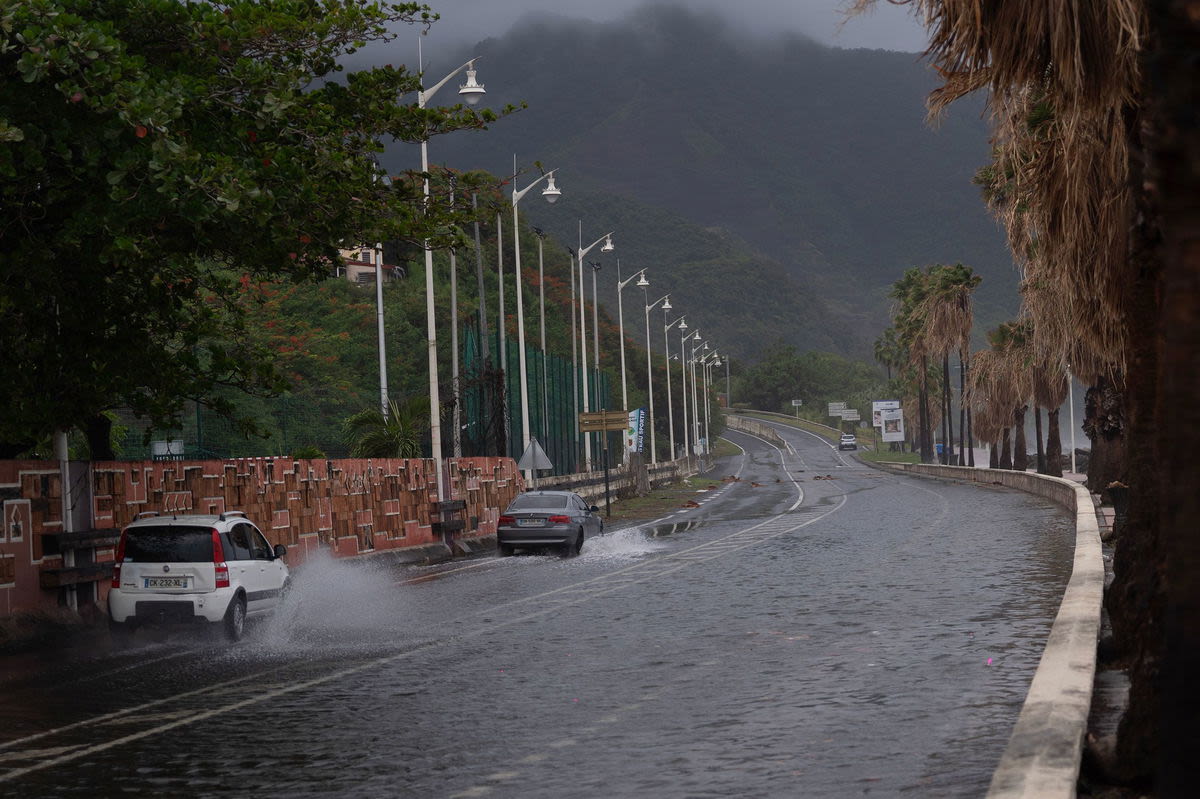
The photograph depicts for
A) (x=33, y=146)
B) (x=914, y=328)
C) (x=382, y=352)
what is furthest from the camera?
(x=914, y=328)

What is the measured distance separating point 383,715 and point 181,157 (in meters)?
5.91

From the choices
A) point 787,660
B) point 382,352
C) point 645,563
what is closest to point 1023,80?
point 787,660

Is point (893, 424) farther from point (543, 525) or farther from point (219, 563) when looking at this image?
point (219, 563)

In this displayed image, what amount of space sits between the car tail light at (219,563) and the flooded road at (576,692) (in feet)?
2.59

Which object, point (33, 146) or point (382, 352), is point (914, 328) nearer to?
point (382, 352)

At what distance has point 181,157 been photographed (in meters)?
13.8

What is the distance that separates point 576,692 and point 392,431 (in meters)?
31.2

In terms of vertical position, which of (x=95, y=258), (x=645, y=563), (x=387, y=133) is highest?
(x=387, y=133)

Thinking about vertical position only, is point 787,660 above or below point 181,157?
below

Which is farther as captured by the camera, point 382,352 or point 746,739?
point 382,352

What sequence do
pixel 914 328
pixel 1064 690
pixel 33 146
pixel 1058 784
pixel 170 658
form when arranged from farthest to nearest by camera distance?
pixel 914 328 → pixel 170 658 → pixel 33 146 → pixel 1064 690 → pixel 1058 784

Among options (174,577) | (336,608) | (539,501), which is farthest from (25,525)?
(539,501)

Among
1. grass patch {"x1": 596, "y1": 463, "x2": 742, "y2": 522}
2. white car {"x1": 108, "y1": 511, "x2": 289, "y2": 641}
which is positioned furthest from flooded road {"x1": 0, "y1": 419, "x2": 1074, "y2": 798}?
grass patch {"x1": 596, "y1": 463, "x2": 742, "y2": 522}

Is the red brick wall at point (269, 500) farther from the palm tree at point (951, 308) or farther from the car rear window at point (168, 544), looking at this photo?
the palm tree at point (951, 308)
